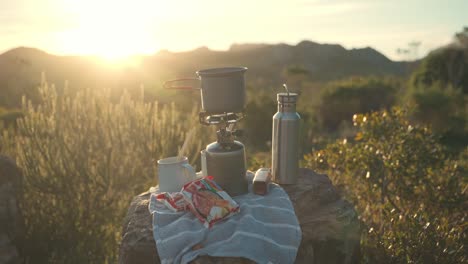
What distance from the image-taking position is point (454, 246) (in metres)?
3.63

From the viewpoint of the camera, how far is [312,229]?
3020 millimetres

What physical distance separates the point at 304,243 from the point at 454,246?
1606 millimetres

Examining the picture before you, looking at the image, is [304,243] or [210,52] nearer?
[304,243]

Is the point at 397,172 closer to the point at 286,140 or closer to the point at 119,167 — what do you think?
the point at 286,140

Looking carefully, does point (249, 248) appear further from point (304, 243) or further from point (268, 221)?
point (304, 243)

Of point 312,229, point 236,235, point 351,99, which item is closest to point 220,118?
point 236,235

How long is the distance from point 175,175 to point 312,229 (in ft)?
3.52

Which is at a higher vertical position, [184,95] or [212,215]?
[212,215]

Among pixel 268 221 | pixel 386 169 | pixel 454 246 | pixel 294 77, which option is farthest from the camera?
pixel 294 77

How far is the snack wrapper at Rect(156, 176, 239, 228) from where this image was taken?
2.66 meters

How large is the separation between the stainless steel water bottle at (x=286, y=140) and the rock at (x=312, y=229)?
0.12m

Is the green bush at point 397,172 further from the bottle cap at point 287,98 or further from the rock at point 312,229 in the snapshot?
the bottle cap at point 287,98

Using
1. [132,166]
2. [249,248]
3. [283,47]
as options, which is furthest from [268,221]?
[283,47]

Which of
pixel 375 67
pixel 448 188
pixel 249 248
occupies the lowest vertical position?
pixel 375 67
